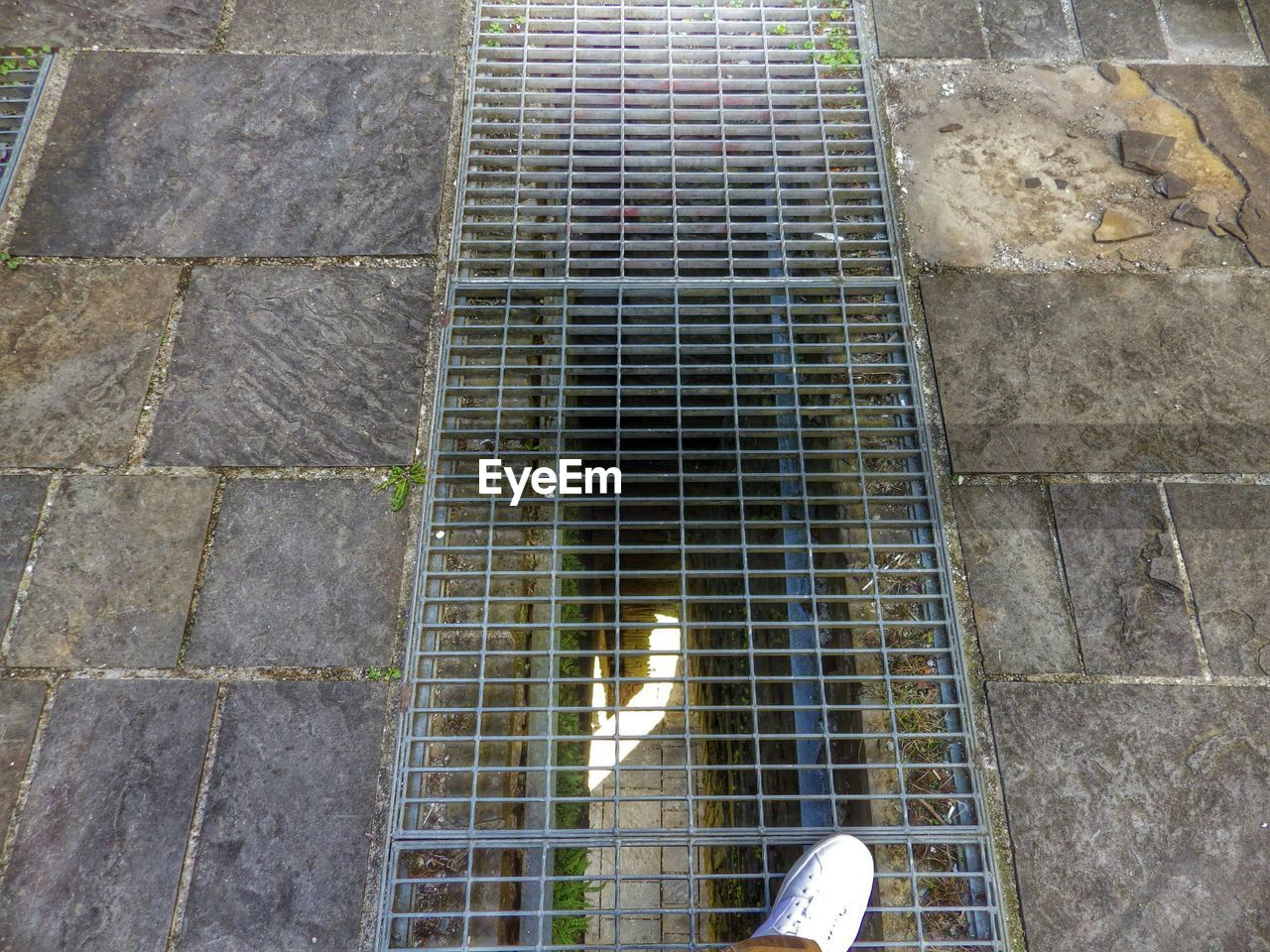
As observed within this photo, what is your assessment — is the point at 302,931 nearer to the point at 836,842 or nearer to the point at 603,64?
the point at 836,842

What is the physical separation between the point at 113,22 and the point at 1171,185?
15.8ft

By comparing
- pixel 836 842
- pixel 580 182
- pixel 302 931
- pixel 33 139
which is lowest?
pixel 302 931

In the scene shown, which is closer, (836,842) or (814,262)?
(836,842)

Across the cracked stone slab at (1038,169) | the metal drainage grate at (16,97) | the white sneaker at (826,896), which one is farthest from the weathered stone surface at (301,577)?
the cracked stone slab at (1038,169)

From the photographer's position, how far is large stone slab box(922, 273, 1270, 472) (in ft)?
8.75

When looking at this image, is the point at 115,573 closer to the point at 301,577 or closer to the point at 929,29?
the point at 301,577

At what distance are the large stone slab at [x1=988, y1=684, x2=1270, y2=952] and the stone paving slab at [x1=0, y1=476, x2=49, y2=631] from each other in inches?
134

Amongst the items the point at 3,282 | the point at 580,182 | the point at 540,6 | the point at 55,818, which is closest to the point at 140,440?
the point at 3,282

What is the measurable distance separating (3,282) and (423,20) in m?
2.12

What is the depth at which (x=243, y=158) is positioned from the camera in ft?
10.2

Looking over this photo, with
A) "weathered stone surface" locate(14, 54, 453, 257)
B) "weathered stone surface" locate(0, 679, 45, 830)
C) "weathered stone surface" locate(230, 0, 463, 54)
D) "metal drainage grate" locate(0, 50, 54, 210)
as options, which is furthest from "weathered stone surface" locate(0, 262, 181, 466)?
"weathered stone surface" locate(230, 0, 463, 54)

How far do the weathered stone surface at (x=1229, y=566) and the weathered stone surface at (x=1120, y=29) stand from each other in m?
2.12

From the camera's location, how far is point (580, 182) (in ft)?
9.95

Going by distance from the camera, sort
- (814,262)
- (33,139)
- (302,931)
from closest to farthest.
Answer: (302,931) → (814,262) → (33,139)
